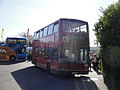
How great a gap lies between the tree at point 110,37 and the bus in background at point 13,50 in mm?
22155

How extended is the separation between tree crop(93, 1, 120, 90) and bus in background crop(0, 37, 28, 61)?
22.2 m

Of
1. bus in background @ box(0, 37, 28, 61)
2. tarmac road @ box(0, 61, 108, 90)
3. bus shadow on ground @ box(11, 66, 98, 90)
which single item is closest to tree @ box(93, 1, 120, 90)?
tarmac road @ box(0, 61, 108, 90)

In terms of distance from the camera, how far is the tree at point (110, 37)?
9852 millimetres

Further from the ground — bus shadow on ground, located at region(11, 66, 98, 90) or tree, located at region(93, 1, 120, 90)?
tree, located at region(93, 1, 120, 90)

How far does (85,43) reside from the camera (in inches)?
615

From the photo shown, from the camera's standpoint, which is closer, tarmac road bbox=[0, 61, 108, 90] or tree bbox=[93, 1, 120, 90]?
tree bbox=[93, 1, 120, 90]

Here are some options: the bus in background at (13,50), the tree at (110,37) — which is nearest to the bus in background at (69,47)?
the tree at (110,37)

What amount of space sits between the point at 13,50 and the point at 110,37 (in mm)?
23998

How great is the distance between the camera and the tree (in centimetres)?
985

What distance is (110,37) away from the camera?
1099 centimetres

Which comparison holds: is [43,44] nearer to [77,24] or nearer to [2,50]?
[77,24]

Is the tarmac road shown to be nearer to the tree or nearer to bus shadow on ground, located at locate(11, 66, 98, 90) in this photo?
bus shadow on ground, located at locate(11, 66, 98, 90)

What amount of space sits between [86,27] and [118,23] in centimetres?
531

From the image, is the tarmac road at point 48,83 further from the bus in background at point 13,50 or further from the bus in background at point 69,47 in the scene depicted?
the bus in background at point 13,50
